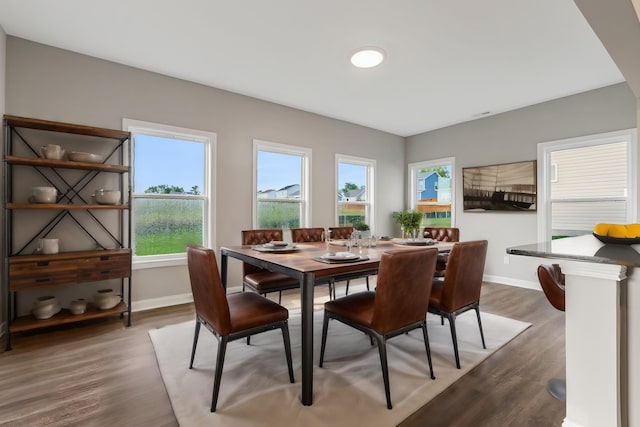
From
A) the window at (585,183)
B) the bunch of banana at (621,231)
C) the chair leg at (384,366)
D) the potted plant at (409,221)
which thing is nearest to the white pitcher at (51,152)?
the chair leg at (384,366)

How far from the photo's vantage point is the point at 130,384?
6.53 ft

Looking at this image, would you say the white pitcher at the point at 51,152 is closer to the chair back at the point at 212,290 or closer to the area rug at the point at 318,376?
the area rug at the point at 318,376

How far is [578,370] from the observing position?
137cm

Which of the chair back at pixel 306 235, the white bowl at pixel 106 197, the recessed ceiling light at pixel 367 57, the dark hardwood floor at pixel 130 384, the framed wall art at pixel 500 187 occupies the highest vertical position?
the recessed ceiling light at pixel 367 57

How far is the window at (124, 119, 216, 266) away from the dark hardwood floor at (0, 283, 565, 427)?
38.4 inches

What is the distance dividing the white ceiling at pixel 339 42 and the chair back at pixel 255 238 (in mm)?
1846

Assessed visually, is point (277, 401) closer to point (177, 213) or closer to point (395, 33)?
point (177, 213)

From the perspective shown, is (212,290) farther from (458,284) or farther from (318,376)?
(458,284)

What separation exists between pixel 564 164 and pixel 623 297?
378 cm

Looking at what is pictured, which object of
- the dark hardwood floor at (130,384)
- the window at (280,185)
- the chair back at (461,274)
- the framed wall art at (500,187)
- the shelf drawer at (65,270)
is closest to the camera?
the dark hardwood floor at (130,384)

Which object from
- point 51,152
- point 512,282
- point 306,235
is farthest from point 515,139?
point 51,152

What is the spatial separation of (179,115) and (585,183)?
537 centimetres

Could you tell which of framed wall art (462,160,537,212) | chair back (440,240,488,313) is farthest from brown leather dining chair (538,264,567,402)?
framed wall art (462,160,537,212)

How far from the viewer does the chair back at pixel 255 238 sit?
316 centimetres
